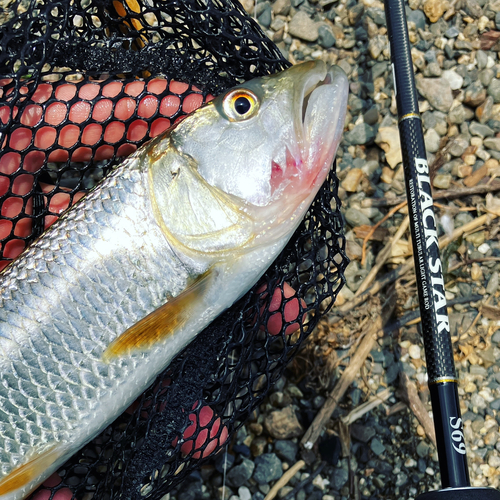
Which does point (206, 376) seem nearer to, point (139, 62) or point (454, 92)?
point (139, 62)

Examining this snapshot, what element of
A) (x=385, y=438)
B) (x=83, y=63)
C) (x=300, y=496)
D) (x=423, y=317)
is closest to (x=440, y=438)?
(x=423, y=317)

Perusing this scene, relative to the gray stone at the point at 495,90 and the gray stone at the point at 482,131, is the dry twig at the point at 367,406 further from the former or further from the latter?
the gray stone at the point at 495,90

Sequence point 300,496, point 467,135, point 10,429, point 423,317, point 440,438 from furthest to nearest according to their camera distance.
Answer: point 467,135 < point 300,496 < point 423,317 < point 440,438 < point 10,429

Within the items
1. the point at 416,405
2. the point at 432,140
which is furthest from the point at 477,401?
the point at 432,140

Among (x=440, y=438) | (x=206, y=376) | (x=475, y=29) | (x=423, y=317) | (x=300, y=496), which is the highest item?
Answer: (x=475, y=29)

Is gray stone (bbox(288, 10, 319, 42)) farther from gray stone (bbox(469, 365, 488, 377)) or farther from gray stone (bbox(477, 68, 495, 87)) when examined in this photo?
gray stone (bbox(469, 365, 488, 377))

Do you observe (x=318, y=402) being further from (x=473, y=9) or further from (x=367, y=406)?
(x=473, y=9)
